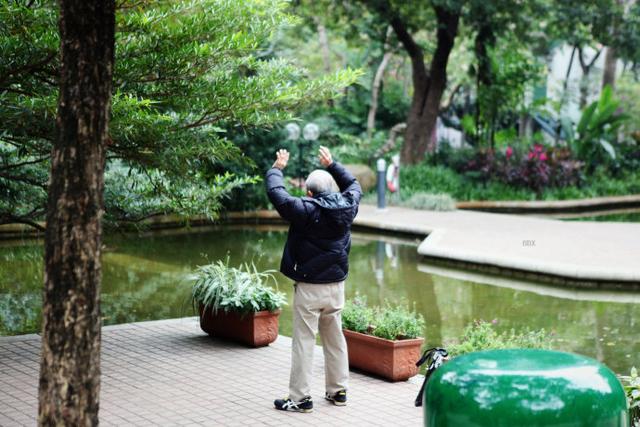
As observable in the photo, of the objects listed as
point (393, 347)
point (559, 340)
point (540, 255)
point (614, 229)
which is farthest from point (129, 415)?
point (614, 229)

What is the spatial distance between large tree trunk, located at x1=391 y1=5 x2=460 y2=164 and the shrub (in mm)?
3924

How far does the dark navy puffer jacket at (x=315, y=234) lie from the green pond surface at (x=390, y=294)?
2.33 metres

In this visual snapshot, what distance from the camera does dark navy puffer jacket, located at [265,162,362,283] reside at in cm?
680

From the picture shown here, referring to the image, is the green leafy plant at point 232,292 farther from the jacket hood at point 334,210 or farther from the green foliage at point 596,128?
the green foliage at point 596,128

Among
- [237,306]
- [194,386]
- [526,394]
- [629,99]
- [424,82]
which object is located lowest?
[194,386]

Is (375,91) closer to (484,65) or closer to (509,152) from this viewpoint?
(484,65)

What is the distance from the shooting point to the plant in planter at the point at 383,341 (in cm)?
777

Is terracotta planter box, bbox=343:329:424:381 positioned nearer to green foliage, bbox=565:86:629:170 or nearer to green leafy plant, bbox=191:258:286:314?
green leafy plant, bbox=191:258:286:314

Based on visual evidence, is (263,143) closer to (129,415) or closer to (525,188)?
(525,188)

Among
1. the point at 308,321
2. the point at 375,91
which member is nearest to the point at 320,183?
the point at 308,321

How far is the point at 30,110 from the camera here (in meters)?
7.21

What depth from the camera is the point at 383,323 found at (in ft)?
26.1

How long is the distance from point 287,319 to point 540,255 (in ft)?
20.0

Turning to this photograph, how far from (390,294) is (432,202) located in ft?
33.6
